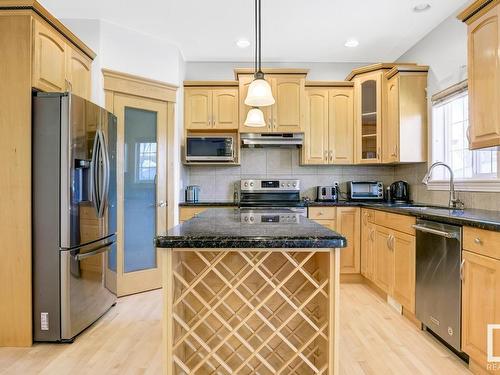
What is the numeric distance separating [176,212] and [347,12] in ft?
8.88

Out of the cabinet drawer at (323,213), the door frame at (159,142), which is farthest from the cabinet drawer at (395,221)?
the door frame at (159,142)

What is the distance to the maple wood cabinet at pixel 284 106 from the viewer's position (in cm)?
390

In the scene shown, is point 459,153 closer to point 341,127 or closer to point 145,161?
point 341,127

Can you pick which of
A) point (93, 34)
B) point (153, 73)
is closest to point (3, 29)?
point (93, 34)

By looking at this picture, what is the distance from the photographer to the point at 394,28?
3.32 m

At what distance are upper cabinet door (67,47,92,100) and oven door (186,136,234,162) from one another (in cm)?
123

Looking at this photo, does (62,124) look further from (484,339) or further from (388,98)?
(388,98)

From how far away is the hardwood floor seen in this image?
1.96 metres

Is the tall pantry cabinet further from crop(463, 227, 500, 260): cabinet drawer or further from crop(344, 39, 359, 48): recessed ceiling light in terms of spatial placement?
crop(344, 39, 359, 48): recessed ceiling light

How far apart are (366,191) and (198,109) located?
7.70ft

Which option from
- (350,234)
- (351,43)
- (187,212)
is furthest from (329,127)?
(187,212)

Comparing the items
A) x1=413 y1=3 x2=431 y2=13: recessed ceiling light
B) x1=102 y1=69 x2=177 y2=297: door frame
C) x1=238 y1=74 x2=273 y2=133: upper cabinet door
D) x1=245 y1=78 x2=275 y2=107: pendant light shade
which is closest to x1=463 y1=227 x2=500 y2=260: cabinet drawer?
x1=245 y1=78 x2=275 y2=107: pendant light shade

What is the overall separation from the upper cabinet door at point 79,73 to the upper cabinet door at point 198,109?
1.20m

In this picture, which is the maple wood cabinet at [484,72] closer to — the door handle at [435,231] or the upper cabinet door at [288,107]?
the door handle at [435,231]
